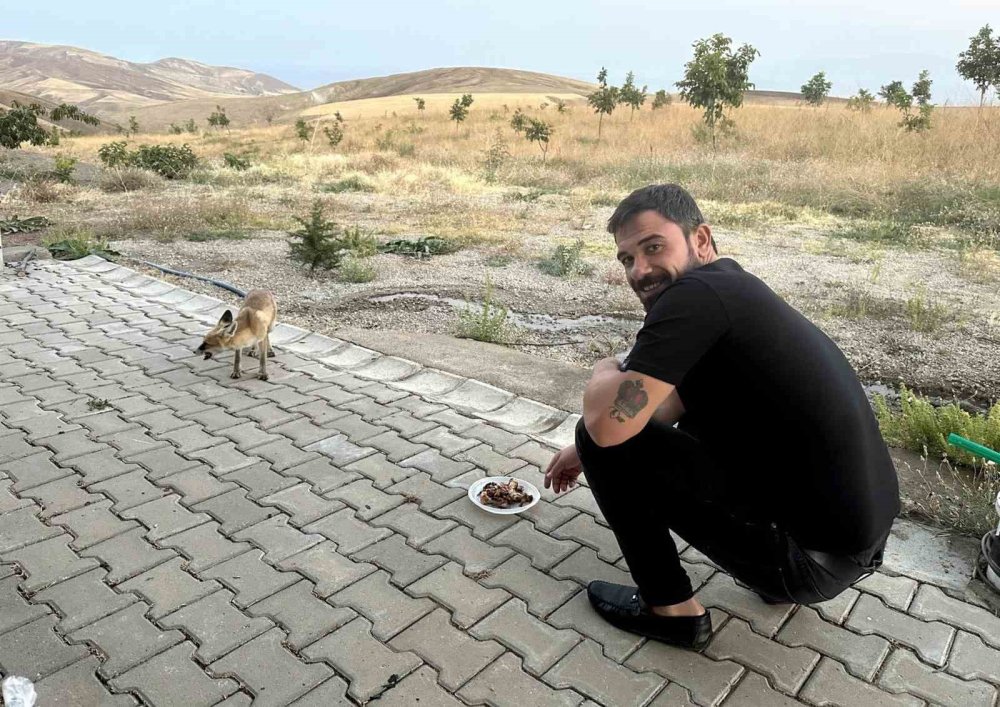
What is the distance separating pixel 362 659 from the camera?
2.41 metres

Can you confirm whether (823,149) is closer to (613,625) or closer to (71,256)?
(71,256)

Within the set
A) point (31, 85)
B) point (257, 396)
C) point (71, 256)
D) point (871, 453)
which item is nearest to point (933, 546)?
point (871, 453)

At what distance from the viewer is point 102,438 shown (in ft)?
13.3

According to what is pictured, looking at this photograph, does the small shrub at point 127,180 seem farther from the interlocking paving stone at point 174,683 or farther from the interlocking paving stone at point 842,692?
the interlocking paving stone at point 842,692

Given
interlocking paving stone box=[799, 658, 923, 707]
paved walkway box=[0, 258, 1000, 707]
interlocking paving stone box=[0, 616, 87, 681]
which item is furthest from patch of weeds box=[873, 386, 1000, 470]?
interlocking paving stone box=[0, 616, 87, 681]

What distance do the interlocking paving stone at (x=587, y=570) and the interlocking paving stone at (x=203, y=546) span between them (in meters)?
1.37

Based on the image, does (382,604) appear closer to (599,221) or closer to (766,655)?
(766,655)

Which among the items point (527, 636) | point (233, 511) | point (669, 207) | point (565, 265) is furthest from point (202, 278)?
point (669, 207)

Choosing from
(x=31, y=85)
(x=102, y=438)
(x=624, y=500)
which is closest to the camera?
(x=624, y=500)

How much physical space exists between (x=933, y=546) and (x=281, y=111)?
81793 millimetres

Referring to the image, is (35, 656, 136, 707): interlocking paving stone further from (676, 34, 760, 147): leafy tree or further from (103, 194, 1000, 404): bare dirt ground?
(676, 34, 760, 147): leafy tree

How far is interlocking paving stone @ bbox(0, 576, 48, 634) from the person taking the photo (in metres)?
2.55

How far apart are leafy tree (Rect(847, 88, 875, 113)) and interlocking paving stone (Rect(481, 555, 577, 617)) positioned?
26004mm

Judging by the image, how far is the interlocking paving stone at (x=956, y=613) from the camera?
102 inches
